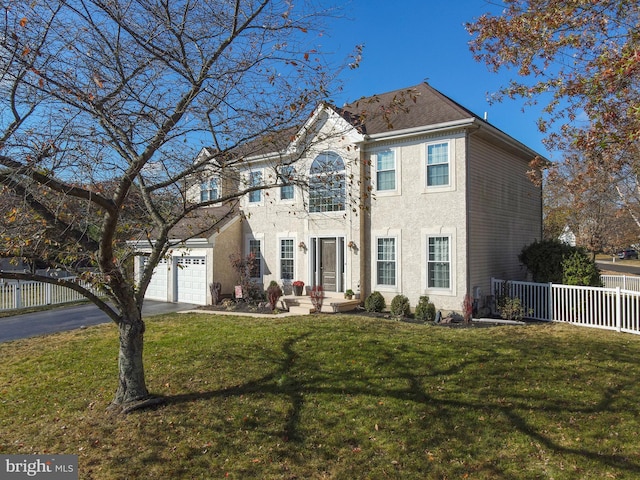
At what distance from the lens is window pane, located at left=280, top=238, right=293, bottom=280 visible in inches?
652

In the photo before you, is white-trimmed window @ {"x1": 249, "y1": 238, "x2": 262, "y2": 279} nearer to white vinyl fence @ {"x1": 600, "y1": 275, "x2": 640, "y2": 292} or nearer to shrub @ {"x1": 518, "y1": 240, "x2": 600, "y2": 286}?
shrub @ {"x1": 518, "y1": 240, "x2": 600, "y2": 286}

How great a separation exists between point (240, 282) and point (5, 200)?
1239 centimetres

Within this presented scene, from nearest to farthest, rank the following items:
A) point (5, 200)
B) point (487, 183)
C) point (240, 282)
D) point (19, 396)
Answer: point (5, 200), point (19, 396), point (487, 183), point (240, 282)

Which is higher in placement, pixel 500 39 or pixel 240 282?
pixel 500 39

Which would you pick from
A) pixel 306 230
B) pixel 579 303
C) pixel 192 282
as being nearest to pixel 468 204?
pixel 579 303

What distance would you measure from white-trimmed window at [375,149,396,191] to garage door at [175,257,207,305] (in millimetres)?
8103

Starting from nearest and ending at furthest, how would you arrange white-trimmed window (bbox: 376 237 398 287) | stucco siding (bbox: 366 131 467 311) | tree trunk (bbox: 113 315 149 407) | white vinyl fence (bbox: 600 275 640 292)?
tree trunk (bbox: 113 315 149 407)
stucco siding (bbox: 366 131 467 311)
white-trimmed window (bbox: 376 237 398 287)
white vinyl fence (bbox: 600 275 640 292)

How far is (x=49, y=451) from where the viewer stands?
5086 mm

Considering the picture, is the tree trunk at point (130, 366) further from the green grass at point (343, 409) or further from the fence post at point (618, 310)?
the fence post at point (618, 310)

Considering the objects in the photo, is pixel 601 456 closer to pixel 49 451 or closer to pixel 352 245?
pixel 49 451

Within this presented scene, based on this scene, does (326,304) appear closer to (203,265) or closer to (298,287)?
Result: (298,287)

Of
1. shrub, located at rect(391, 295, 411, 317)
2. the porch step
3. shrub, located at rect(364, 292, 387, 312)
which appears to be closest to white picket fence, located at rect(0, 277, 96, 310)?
the porch step

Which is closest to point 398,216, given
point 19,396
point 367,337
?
point 367,337

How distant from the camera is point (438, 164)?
42.9 ft
